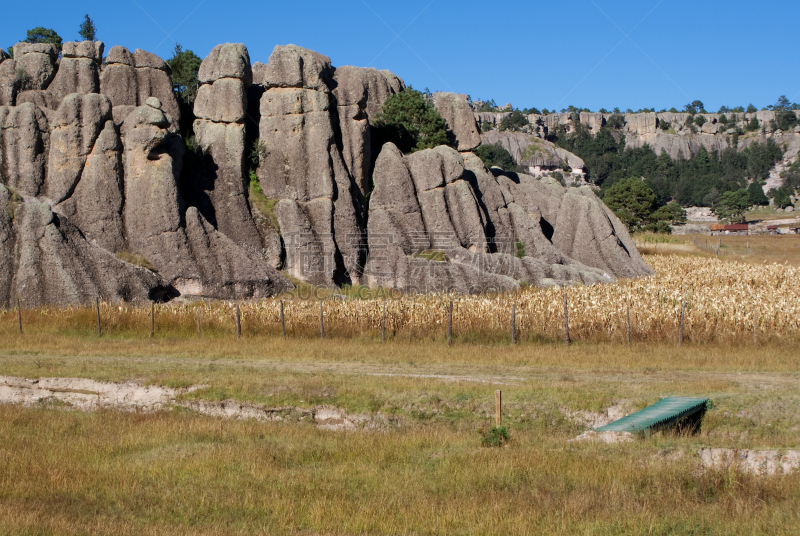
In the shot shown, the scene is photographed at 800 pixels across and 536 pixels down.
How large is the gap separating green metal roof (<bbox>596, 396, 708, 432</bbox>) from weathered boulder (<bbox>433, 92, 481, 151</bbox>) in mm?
34138

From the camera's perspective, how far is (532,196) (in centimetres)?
4994

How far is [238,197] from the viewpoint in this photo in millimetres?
37844

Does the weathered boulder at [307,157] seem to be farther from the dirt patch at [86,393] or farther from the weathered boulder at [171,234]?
the dirt patch at [86,393]

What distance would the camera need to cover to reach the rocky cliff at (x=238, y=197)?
32.1 meters

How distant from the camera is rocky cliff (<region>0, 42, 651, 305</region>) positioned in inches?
1262

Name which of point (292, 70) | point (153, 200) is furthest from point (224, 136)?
point (153, 200)

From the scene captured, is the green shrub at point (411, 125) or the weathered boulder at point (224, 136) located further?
the green shrub at point (411, 125)

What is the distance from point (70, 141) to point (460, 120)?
2373 cm

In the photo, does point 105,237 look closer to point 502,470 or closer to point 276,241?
point 276,241

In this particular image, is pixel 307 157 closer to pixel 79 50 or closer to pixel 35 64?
pixel 79 50

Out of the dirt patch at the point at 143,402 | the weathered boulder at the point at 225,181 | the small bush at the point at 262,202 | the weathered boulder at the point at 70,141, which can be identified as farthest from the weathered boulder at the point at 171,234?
the dirt patch at the point at 143,402

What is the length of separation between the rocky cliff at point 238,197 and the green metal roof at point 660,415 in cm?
1849

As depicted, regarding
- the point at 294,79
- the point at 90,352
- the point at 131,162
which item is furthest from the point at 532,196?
the point at 90,352

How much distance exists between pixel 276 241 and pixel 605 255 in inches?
750
